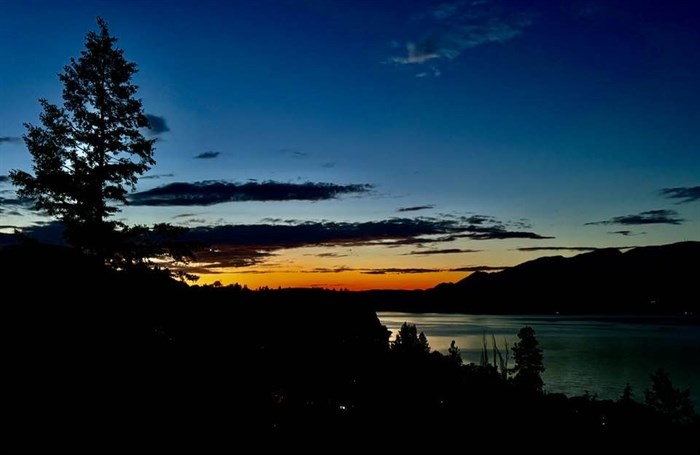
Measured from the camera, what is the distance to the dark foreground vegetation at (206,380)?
1370cm

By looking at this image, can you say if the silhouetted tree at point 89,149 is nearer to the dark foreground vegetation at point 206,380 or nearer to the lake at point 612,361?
the dark foreground vegetation at point 206,380

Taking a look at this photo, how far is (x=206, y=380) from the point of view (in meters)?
17.2

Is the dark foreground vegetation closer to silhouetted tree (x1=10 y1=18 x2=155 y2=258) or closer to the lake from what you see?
silhouetted tree (x1=10 y1=18 x2=155 y2=258)

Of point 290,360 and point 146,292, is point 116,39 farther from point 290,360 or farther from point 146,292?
point 290,360

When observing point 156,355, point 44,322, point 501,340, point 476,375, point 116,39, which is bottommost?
point 501,340

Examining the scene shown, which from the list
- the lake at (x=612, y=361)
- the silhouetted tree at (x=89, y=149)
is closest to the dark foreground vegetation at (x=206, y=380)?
the silhouetted tree at (x=89, y=149)

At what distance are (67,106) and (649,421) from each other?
4184 cm

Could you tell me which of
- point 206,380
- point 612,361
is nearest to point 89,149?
point 206,380

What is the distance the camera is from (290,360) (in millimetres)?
22109

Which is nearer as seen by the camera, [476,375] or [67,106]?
[67,106]

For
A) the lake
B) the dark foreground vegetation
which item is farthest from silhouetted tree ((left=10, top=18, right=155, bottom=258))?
the lake

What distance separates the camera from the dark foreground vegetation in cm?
1370

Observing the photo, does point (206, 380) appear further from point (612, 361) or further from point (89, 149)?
point (612, 361)

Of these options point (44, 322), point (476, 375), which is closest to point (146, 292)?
point (44, 322)
